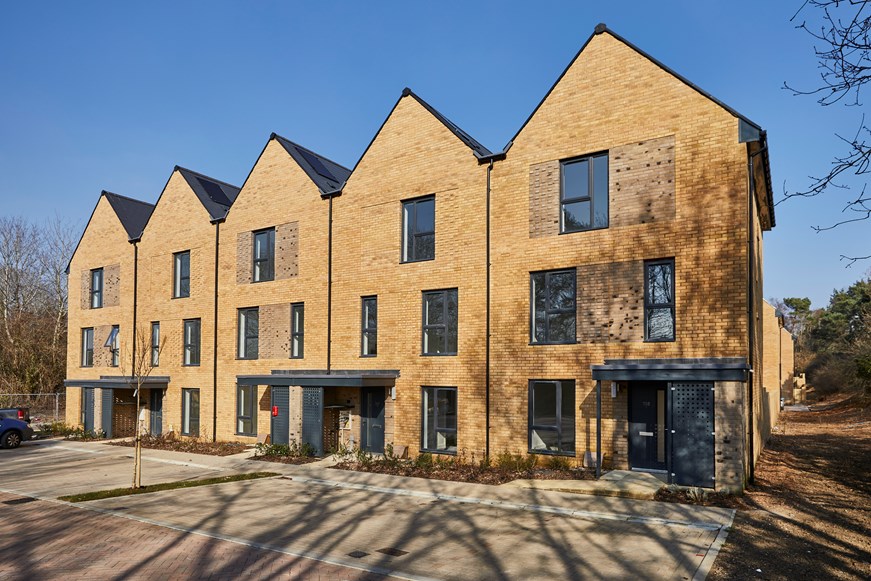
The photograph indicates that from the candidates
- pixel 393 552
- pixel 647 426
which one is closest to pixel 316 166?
pixel 647 426

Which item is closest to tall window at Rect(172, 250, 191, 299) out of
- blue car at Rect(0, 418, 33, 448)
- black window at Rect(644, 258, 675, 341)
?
blue car at Rect(0, 418, 33, 448)

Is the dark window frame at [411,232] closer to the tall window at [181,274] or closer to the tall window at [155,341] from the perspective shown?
the tall window at [181,274]

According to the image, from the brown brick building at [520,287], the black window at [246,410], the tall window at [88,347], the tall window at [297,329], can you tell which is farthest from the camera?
the tall window at [88,347]

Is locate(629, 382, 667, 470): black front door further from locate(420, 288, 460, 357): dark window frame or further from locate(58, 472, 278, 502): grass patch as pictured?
locate(58, 472, 278, 502): grass patch

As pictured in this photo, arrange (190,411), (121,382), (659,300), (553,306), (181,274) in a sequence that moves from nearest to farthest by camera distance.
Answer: (659,300) → (553,306) → (190,411) → (121,382) → (181,274)

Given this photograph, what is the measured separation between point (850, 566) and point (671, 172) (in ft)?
28.7

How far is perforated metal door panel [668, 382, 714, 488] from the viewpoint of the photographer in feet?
41.8

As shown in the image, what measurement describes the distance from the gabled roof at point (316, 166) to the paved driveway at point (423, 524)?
9.76 m

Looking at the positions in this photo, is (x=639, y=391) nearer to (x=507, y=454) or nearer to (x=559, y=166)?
(x=507, y=454)

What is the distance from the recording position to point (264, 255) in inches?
886

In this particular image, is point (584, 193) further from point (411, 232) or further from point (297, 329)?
point (297, 329)

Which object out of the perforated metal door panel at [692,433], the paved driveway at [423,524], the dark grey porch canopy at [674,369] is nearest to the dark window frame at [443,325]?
the paved driveway at [423,524]

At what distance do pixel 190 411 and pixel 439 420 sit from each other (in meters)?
11.4

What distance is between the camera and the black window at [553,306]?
15.8m
